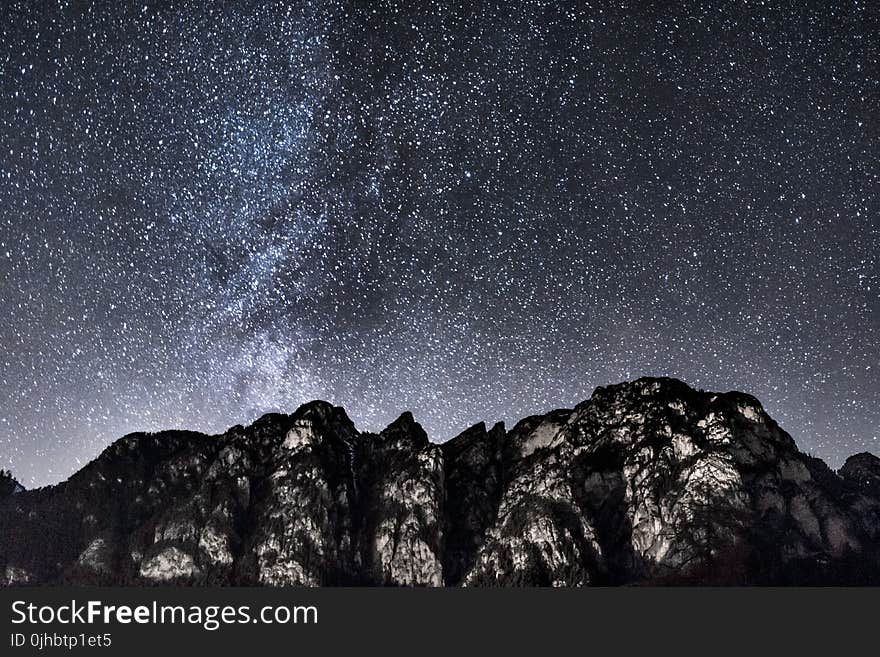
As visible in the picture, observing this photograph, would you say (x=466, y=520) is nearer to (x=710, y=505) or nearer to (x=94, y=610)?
(x=710, y=505)

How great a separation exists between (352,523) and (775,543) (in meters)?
97.4

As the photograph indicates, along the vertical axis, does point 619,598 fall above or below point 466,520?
below

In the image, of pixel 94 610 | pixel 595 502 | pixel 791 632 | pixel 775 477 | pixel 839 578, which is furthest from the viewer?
pixel 595 502

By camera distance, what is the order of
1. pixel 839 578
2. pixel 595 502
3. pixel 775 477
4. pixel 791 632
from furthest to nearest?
1. pixel 595 502
2. pixel 775 477
3. pixel 839 578
4. pixel 791 632

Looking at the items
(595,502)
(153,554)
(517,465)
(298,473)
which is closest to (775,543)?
(595,502)

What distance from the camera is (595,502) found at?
160375 mm

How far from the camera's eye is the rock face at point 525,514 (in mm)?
140625

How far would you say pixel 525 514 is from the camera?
156 m

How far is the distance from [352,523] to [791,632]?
454 ft

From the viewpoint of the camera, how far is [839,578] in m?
135

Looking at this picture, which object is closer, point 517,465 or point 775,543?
point 775,543

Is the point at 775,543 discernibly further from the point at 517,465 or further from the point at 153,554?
the point at 153,554

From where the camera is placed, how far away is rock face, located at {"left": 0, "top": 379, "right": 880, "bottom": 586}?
461 ft

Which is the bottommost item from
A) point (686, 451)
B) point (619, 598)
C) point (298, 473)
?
point (619, 598)
